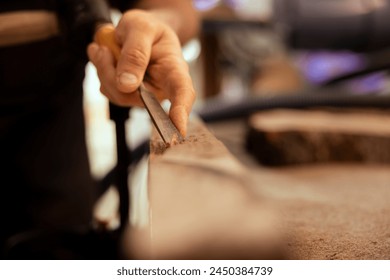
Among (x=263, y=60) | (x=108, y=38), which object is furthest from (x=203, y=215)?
(x=263, y=60)

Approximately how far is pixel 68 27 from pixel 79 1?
0.09ft

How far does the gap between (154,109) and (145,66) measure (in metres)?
0.05

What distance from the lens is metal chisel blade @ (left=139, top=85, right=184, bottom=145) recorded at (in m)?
0.33

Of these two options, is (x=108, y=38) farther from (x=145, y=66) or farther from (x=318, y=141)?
(x=318, y=141)

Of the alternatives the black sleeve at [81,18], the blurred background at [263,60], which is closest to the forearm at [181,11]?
the blurred background at [263,60]

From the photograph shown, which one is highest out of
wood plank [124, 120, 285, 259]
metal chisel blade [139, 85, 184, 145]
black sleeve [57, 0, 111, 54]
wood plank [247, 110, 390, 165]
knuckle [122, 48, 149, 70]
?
black sleeve [57, 0, 111, 54]

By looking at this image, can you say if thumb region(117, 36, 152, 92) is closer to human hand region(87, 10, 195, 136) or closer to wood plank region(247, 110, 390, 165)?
human hand region(87, 10, 195, 136)

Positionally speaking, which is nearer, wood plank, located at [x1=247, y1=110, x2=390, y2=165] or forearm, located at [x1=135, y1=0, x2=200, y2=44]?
forearm, located at [x1=135, y1=0, x2=200, y2=44]

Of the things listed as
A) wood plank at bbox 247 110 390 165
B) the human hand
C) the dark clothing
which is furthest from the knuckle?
wood plank at bbox 247 110 390 165

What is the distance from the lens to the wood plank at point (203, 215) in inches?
11.5

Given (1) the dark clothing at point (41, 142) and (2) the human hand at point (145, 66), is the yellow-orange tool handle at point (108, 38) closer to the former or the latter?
(2) the human hand at point (145, 66)

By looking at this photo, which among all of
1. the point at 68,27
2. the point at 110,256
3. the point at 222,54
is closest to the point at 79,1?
the point at 68,27

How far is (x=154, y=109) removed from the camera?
352mm

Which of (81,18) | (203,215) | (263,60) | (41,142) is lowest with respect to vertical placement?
(263,60)
